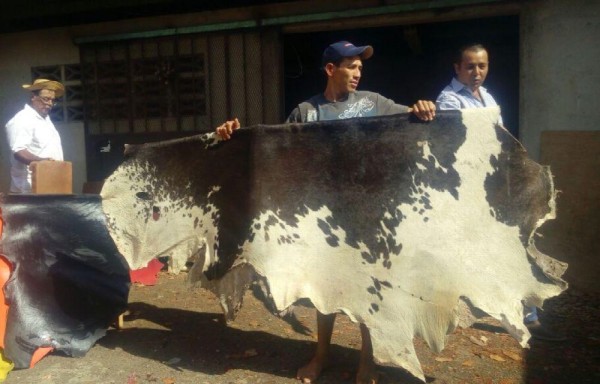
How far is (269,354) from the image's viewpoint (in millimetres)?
3576

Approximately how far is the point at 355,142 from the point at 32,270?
2.46m

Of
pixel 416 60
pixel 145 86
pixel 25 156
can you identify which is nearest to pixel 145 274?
pixel 25 156

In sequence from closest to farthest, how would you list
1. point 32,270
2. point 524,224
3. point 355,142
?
point 524,224 < point 355,142 < point 32,270

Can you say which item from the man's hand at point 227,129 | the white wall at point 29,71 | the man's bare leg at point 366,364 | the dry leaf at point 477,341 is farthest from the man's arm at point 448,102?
the white wall at point 29,71

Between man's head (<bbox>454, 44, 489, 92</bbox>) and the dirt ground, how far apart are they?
6.22 ft

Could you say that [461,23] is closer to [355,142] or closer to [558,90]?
[558,90]

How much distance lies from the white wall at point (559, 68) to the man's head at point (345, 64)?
303 centimetres

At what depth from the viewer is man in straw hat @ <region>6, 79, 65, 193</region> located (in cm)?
453

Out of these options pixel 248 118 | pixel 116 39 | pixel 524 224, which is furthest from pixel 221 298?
pixel 116 39

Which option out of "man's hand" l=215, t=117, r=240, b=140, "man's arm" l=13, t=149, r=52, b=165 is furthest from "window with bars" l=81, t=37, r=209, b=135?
"man's hand" l=215, t=117, r=240, b=140

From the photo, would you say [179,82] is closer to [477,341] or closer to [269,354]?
[269,354]

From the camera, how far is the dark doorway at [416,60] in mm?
7918

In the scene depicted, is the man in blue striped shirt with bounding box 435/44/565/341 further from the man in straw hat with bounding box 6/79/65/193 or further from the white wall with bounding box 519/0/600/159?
the man in straw hat with bounding box 6/79/65/193

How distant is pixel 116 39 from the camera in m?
6.59
